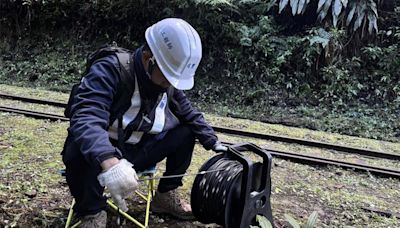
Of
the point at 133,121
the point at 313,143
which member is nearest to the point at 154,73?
the point at 133,121

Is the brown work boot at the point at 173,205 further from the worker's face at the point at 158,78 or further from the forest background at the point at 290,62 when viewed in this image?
the forest background at the point at 290,62

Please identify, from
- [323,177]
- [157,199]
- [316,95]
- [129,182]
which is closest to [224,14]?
[316,95]

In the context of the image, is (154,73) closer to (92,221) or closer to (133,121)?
(133,121)

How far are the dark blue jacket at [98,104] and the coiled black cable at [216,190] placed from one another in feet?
1.80

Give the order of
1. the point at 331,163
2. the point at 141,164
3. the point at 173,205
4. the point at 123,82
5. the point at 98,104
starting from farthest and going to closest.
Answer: the point at 331,163, the point at 173,205, the point at 141,164, the point at 123,82, the point at 98,104

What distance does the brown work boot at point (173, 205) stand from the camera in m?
3.01

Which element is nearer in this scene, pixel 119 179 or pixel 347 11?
pixel 119 179

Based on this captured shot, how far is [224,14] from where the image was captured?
9.28m

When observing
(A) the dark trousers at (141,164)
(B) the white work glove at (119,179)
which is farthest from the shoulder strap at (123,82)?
(B) the white work glove at (119,179)

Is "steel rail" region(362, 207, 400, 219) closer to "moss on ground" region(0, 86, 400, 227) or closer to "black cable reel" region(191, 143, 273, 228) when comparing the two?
"moss on ground" region(0, 86, 400, 227)

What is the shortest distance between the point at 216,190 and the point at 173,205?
0.57 metres

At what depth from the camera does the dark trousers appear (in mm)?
2393

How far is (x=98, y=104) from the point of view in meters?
2.24

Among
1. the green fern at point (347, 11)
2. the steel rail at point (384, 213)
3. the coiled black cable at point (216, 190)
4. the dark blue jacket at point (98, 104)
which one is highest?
the green fern at point (347, 11)
